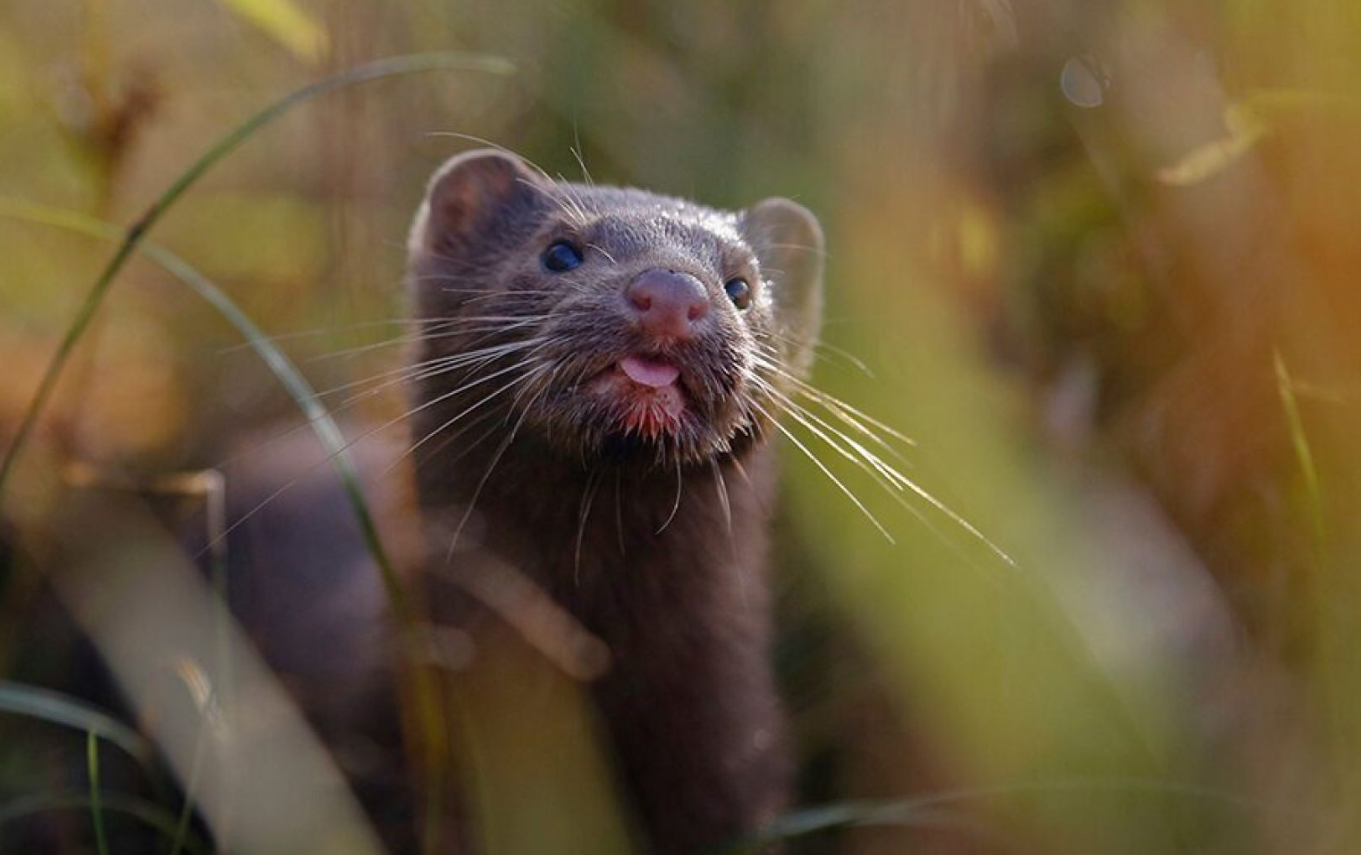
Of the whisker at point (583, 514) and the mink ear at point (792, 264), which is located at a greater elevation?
the mink ear at point (792, 264)

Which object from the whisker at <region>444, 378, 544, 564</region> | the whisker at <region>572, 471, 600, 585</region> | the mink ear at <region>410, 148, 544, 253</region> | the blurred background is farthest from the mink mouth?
the mink ear at <region>410, 148, 544, 253</region>

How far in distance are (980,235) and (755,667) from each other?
1.05 meters

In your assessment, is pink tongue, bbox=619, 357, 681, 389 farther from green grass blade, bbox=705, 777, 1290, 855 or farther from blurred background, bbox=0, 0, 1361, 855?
green grass blade, bbox=705, 777, 1290, 855

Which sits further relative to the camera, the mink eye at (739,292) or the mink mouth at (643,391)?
the mink eye at (739,292)

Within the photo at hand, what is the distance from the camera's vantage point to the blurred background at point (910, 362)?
2598mm

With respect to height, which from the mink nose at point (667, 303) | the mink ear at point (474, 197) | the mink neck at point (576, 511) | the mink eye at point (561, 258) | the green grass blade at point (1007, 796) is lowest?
the green grass blade at point (1007, 796)

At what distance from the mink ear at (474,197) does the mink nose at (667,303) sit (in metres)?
0.90

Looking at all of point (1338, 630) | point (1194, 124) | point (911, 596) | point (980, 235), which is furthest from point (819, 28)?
point (1338, 630)

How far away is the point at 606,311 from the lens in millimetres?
2523

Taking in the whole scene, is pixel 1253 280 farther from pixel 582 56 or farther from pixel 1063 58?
pixel 582 56

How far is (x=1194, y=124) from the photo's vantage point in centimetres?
312

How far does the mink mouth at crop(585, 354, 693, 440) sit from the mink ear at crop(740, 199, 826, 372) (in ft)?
2.40

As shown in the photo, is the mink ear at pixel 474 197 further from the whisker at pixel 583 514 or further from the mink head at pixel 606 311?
the whisker at pixel 583 514

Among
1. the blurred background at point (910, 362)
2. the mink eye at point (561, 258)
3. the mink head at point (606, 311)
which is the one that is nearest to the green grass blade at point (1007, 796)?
the blurred background at point (910, 362)
